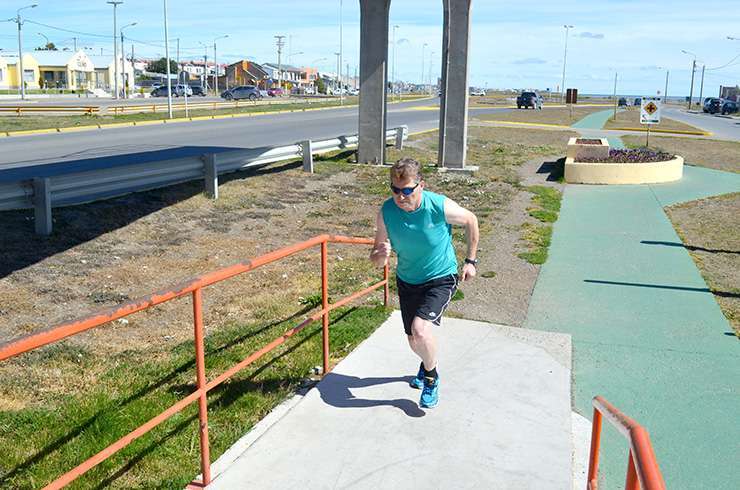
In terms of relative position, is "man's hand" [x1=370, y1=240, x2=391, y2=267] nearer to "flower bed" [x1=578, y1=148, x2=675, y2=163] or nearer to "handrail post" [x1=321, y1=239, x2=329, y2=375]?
"handrail post" [x1=321, y1=239, x2=329, y2=375]

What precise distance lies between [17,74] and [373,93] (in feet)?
286

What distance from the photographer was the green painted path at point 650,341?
474 centimetres

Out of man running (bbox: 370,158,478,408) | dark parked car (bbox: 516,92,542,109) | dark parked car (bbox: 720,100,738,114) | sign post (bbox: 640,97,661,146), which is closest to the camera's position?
man running (bbox: 370,158,478,408)

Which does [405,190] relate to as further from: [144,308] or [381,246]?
[144,308]

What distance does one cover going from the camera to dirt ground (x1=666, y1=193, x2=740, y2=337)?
8.57 meters

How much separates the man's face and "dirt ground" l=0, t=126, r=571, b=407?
9.51 ft

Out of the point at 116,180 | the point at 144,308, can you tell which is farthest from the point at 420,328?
the point at 116,180

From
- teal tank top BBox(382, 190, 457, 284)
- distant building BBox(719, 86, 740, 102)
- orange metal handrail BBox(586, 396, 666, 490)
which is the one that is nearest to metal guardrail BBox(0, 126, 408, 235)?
teal tank top BBox(382, 190, 457, 284)

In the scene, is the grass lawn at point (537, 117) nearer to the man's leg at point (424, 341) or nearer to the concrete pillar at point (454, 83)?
the concrete pillar at point (454, 83)

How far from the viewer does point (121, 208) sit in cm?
1141

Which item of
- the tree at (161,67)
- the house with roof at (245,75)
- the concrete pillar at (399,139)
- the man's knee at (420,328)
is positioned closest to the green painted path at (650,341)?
the man's knee at (420,328)

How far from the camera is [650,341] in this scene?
689cm

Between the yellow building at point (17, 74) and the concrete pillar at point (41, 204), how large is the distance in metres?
91.0

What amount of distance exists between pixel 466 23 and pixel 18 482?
1611cm
